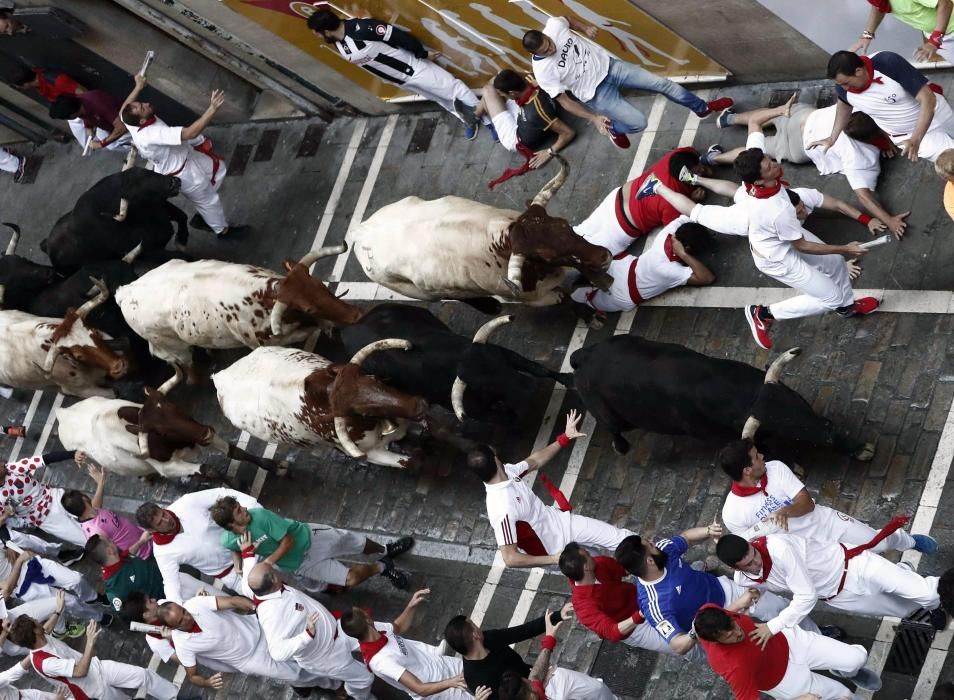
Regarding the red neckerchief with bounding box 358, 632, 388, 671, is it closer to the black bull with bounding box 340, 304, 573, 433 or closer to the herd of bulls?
the herd of bulls

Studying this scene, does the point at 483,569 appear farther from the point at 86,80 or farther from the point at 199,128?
the point at 86,80

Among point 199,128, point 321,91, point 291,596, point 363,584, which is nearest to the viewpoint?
point 291,596

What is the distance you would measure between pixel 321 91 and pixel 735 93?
633 centimetres

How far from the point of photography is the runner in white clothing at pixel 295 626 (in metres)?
12.2

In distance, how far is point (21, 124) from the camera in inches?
958

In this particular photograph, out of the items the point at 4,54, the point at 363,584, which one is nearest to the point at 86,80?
the point at 4,54

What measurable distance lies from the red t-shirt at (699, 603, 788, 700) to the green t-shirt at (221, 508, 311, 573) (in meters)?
5.33

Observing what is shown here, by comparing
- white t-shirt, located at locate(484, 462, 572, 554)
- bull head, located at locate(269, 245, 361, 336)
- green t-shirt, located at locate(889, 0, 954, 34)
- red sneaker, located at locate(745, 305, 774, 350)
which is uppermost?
green t-shirt, located at locate(889, 0, 954, 34)

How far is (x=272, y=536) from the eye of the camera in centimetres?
1384

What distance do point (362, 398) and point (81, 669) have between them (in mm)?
3673

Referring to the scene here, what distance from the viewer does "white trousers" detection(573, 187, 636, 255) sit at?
597 inches

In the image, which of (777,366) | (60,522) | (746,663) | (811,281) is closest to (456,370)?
(811,281)

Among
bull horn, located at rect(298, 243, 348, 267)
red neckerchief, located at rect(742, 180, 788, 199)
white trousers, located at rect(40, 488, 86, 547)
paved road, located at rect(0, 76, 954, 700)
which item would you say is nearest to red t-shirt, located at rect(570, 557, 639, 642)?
paved road, located at rect(0, 76, 954, 700)

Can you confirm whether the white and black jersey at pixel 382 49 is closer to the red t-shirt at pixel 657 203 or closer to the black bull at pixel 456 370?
the black bull at pixel 456 370
